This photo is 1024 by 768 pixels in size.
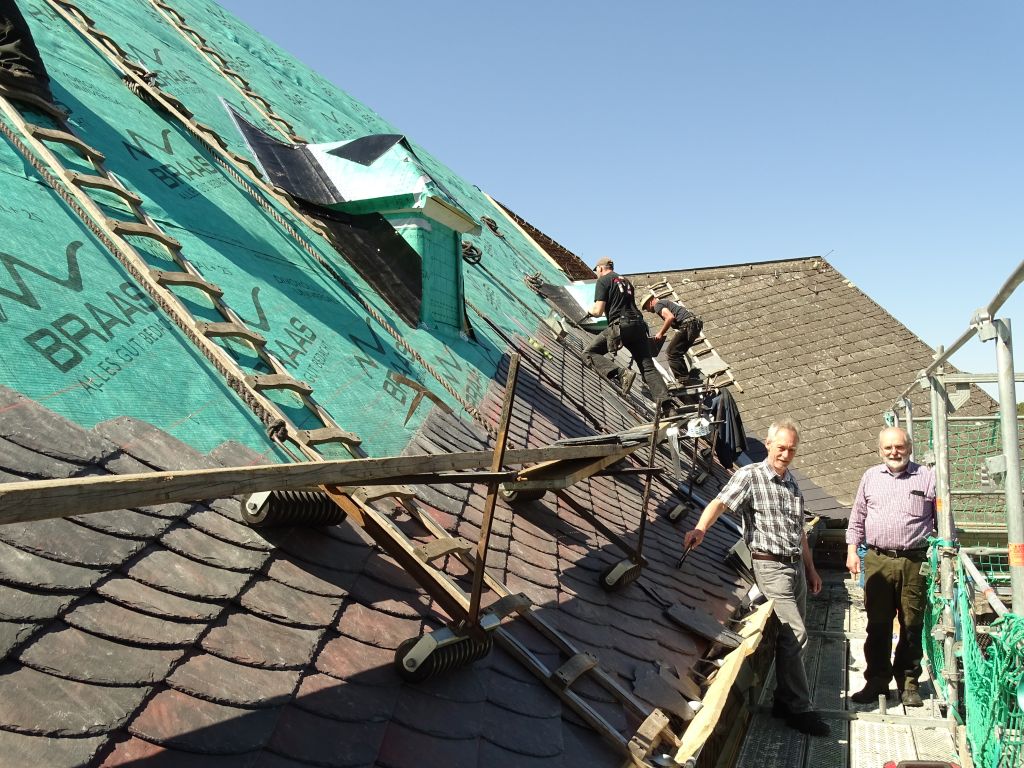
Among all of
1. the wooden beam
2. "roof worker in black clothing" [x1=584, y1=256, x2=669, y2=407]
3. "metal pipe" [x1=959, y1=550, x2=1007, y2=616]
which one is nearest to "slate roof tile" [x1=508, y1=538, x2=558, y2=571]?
the wooden beam

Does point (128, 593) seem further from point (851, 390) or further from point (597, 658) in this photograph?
point (851, 390)

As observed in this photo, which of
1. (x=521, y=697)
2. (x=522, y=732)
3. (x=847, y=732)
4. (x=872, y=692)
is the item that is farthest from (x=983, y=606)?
(x=522, y=732)

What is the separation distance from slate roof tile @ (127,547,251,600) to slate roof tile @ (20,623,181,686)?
27 cm

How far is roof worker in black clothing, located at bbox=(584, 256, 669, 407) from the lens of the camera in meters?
8.55

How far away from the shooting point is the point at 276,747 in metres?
2.03

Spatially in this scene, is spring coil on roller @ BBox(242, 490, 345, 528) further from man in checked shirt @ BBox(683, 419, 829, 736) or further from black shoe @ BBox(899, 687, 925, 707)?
black shoe @ BBox(899, 687, 925, 707)

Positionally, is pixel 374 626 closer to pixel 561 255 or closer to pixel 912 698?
pixel 912 698

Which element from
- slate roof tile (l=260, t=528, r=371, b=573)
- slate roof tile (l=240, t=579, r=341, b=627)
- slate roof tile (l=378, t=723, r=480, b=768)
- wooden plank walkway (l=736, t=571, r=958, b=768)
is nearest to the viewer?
slate roof tile (l=378, t=723, r=480, b=768)

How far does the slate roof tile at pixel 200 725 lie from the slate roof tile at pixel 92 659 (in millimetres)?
80

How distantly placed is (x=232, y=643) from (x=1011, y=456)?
11.1ft

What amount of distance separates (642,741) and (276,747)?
4.79ft

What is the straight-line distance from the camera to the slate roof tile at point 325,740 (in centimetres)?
206

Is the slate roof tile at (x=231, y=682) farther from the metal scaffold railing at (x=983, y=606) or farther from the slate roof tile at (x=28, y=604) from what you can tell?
the metal scaffold railing at (x=983, y=606)

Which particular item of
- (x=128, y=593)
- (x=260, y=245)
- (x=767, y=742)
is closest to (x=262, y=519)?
(x=128, y=593)
